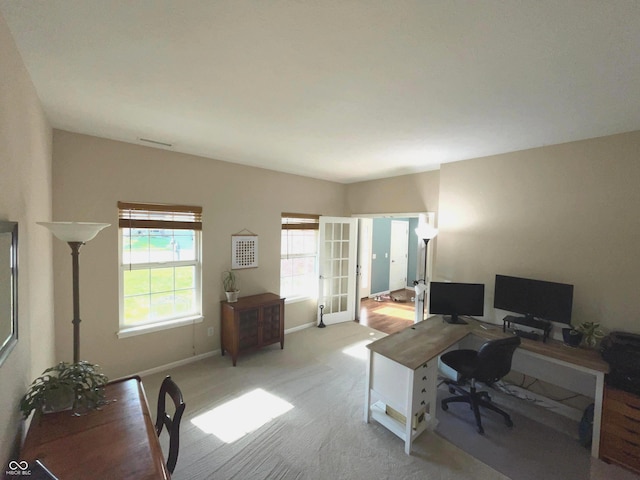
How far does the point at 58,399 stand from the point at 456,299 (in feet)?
10.9

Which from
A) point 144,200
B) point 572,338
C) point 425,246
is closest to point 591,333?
point 572,338

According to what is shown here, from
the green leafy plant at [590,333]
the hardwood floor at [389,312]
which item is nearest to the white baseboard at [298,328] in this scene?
the hardwood floor at [389,312]

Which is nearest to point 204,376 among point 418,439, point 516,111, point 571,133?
point 418,439

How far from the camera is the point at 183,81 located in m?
1.60

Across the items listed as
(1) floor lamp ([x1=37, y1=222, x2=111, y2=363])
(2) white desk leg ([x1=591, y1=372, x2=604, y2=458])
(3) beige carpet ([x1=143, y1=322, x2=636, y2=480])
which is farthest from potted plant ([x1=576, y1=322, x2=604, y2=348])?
(1) floor lamp ([x1=37, y1=222, x2=111, y2=363])

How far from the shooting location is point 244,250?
370cm

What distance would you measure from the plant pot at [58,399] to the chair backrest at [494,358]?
278cm

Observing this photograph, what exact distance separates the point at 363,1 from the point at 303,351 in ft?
11.9

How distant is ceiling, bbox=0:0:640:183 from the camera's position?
3.52 ft

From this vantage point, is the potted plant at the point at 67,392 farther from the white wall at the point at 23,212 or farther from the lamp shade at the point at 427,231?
the lamp shade at the point at 427,231

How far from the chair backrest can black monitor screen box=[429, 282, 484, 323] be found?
676 millimetres

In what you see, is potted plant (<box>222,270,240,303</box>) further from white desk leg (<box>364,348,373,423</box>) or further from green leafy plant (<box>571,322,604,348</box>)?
green leafy plant (<box>571,322,604,348</box>)

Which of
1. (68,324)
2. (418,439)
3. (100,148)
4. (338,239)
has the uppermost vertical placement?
(100,148)

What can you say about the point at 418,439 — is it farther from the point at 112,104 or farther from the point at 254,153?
the point at 112,104
